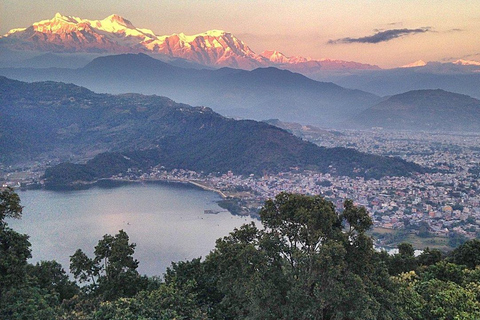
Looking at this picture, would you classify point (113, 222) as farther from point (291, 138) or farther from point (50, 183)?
point (291, 138)

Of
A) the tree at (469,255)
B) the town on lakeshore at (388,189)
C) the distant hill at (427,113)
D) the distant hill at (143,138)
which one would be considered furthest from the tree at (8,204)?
the distant hill at (427,113)

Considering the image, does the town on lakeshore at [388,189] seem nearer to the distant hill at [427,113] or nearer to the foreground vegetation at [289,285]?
the foreground vegetation at [289,285]

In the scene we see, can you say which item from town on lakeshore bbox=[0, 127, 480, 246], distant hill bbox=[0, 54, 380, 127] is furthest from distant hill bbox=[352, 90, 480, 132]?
Answer: town on lakeshore bbox=[0, 127, 480, 246]

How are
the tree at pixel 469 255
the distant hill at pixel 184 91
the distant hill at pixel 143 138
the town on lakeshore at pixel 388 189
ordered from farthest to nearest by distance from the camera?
the distant hill at pixel 184 91, the distant hill at pixel 143 138, the town on lakeshore at pixel 388 189, the tree at pixel 469 255

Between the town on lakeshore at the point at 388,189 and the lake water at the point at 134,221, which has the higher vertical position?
the town on lakeshore at the point at 388,189

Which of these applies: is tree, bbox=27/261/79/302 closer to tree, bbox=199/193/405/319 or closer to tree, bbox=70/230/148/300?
tree, bbox=70/230/148/300

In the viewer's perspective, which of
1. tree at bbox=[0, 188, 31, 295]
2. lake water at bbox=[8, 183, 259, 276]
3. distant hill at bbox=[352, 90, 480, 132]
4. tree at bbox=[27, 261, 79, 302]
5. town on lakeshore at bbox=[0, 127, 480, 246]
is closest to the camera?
tree at bbox=[0, 188, 31, 295]

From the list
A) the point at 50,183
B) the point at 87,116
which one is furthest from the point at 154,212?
the point at 87,116
